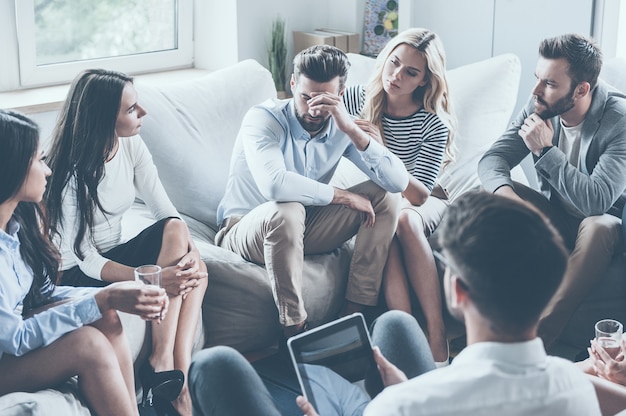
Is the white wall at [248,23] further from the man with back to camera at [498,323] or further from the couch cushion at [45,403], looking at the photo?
the man with back to camera at [498,323]

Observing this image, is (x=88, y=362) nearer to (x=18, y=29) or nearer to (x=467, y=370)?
(x=467, y=370)

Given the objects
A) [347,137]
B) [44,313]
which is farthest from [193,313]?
[347,137]

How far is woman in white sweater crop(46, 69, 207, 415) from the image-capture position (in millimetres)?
2551

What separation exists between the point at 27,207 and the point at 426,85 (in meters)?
1.57

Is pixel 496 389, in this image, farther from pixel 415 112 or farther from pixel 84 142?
pixel 415 112

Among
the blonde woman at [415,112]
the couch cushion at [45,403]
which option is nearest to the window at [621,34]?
the blonde woman at [415,112]

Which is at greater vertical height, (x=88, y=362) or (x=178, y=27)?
(x=178, y=27)

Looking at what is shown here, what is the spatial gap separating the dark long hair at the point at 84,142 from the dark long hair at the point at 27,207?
0.24 m

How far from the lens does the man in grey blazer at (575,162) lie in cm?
289

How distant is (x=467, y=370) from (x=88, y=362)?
1116 millimetres

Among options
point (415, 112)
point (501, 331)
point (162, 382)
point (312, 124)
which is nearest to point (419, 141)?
point (415, 112)

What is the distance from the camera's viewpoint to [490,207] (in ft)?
A: 4.28

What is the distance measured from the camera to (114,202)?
269 cm

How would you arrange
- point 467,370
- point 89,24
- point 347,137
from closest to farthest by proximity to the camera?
point 467,370 < point 347,137 < point 89,24
